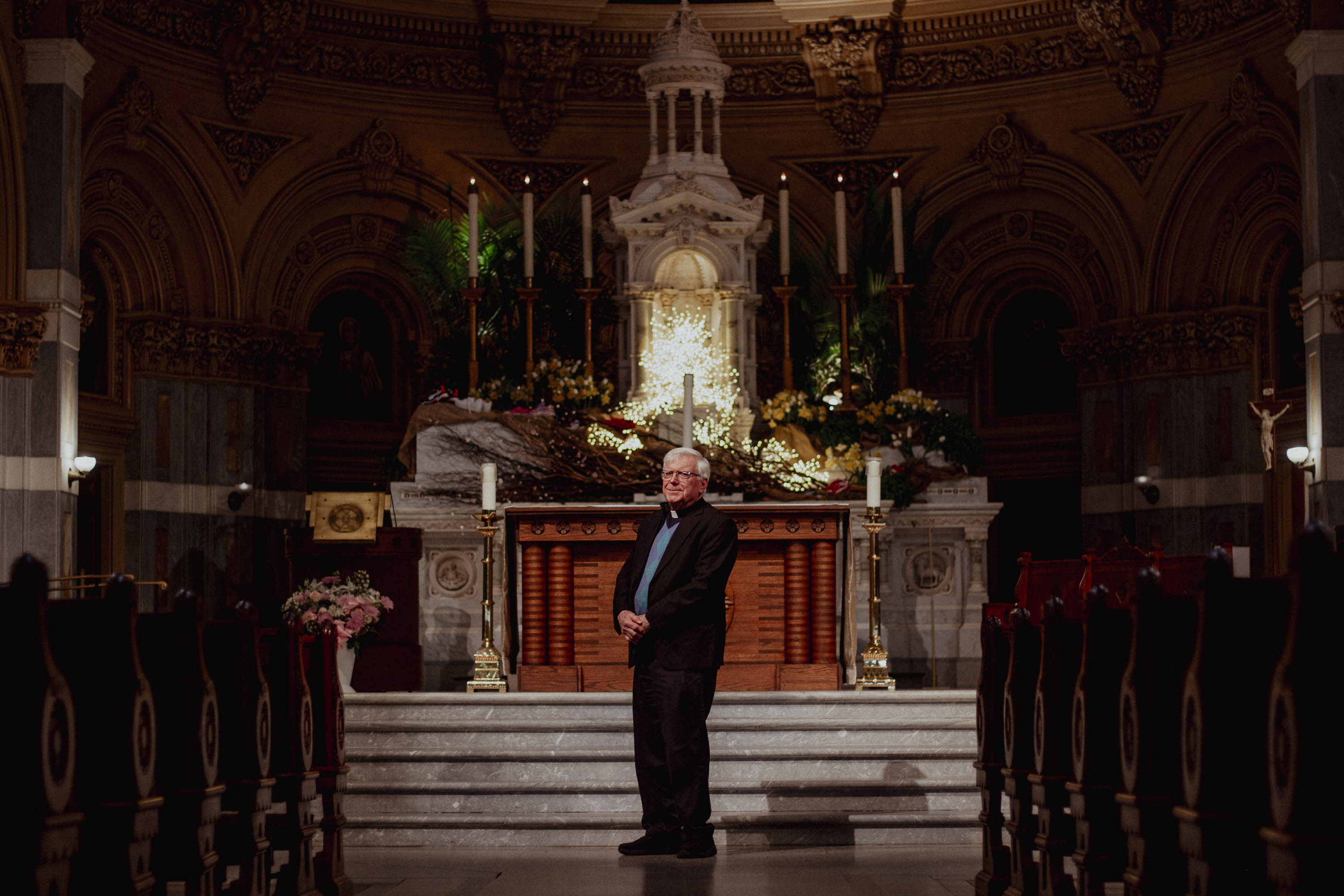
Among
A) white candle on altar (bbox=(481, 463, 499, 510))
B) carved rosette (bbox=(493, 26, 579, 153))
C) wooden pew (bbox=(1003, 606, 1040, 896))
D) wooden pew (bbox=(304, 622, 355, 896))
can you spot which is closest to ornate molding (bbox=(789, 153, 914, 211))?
carved rosette (bbox=(493, 26, 579, 153))

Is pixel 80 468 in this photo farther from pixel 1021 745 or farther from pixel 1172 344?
pixel 1172 344

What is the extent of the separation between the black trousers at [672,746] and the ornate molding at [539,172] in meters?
11.2

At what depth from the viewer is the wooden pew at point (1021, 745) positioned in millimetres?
5098

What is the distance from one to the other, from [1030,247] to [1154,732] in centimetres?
1380

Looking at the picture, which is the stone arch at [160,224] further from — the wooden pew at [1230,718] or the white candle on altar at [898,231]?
the wooden pew at [1230,718]

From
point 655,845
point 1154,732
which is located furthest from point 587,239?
point 1154,732

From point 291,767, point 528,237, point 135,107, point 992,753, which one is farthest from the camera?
point 135,107

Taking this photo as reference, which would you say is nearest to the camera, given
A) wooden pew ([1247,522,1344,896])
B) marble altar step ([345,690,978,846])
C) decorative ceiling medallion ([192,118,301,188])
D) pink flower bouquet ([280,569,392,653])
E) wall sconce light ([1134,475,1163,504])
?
wooden pew ([1247,522,1344,896])

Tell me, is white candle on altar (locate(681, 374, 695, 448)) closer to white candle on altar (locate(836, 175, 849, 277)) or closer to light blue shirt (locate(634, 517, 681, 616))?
white candle on altar (locate(836, 175, 849, 277))

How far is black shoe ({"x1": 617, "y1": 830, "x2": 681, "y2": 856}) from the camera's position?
6414mm

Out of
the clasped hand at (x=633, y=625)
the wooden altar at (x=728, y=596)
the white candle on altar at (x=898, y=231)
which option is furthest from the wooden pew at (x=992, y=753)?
the white candle on altar at (x=898, y=231)

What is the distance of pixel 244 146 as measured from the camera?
16.1m

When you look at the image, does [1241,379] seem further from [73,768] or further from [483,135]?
[73,768]

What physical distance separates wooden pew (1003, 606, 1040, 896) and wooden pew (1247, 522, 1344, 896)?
2158 millimetres
